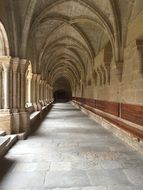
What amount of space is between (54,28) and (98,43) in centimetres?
229

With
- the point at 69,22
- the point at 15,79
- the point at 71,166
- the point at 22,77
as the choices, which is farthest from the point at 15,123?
the point at 69,22

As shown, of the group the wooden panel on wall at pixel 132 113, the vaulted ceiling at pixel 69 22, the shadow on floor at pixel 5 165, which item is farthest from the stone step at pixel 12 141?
the wooden panel on wall at pixel 132 113

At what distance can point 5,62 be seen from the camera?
625 cm

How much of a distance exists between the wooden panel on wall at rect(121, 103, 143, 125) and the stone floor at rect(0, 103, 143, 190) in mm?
836

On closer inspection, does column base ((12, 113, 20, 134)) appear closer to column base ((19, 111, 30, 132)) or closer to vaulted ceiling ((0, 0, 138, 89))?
column base ((19, 111, 30, 132))

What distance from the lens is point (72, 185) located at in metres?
3.06

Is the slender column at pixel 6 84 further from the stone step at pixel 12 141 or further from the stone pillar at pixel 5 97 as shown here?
the stone step at pixel 12 141

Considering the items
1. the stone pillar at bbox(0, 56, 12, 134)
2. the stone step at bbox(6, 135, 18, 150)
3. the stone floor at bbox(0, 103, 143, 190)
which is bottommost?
the stone floor at bbox(0, 103, 143, 190)

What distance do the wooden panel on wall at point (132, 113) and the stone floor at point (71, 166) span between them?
32.9 inches

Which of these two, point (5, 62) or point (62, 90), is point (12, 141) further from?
point (62, 90)

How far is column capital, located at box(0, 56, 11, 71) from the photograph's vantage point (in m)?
6.19

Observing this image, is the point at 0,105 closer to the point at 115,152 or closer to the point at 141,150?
the point at 115,152

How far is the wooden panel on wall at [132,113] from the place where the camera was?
6090 mm

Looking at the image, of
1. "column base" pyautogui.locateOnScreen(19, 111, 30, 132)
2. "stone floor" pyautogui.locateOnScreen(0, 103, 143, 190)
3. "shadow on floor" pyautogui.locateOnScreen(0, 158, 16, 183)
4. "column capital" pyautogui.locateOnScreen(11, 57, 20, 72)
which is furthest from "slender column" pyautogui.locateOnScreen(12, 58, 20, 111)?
"shadow on floor" pyautogui.locateOnScreen(0, 158, 16, 183)
